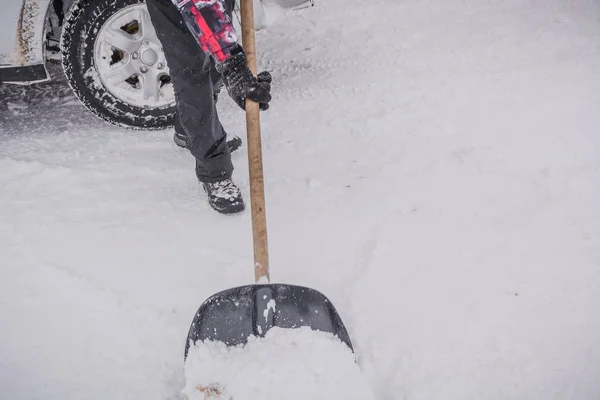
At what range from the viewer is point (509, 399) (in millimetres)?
1482

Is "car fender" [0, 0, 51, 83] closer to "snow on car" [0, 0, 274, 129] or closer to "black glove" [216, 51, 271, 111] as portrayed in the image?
"snow on car" [0, 0, 274, 129]

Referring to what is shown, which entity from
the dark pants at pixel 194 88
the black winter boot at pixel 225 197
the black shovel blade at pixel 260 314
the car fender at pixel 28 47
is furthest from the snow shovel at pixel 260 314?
the car fender at pixel 28 47

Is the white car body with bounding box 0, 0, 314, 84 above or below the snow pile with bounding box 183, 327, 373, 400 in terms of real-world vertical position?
above

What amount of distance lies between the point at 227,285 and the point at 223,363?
47 cm

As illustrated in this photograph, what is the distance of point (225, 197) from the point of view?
221 cm

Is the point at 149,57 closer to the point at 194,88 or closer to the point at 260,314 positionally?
the point at 194,88

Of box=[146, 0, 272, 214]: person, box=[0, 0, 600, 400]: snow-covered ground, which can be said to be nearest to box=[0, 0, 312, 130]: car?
box=[0, 0, 600, 400]: snow-covered ground

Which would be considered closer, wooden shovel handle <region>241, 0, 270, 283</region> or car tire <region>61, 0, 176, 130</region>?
wooden shovel handle <region>241, 0, 270, 283</region>

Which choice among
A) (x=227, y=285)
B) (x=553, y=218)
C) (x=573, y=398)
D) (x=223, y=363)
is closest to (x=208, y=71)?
(x=227, y=285)

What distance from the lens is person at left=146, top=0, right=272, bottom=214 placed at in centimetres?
168

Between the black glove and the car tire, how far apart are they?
111 cm

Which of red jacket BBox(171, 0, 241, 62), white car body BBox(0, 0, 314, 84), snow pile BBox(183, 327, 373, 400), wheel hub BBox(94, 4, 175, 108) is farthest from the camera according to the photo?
wheel hub BBox(94, 4, 175, 108)

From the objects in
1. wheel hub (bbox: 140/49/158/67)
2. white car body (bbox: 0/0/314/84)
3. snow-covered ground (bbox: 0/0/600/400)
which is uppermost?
white car body (bbox: 0/0/314/84)

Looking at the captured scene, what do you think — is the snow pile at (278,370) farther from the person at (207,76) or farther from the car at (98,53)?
the car at (98,53)
